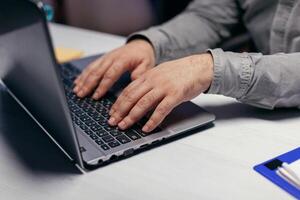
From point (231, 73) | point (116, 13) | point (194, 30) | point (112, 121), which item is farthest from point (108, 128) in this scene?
point (116, 13)

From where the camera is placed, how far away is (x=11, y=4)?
53 cm

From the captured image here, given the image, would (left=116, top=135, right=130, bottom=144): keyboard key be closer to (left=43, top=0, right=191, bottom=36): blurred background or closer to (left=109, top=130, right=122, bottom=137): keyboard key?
(left=109, top=130, right=122, bottom=137): keyboard key

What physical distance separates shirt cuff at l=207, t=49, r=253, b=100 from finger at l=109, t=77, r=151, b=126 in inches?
4.8

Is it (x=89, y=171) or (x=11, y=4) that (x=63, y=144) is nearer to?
(x=89, y=171)

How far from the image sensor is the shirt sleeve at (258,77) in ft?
2.41

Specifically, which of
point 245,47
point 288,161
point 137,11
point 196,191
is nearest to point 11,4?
point 196,191

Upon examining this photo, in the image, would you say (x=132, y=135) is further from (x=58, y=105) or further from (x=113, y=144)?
(x=58, y=105)

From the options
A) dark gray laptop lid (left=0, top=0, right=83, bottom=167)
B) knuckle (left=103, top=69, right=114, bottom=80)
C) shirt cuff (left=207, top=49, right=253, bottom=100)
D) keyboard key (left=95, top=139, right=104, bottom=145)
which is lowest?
shirt cuff (left=207, top=49, right=253, bottom=100)

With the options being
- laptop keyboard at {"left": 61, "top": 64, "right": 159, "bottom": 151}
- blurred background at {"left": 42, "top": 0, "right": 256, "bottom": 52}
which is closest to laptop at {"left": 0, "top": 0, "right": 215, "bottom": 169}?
laptop keyboard at {"left": 61, "top": 64, "right": 159, "bottom": 151}

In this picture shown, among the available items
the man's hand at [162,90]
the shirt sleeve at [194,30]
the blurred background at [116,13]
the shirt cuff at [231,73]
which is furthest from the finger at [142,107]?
the blurred background at [116,13]

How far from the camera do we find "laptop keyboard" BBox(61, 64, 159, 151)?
2.16 ft

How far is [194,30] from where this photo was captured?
103 centimetres

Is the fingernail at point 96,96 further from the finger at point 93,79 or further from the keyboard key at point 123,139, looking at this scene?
the keyboard key at point 123,139

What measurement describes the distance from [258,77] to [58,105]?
1.22 feet
